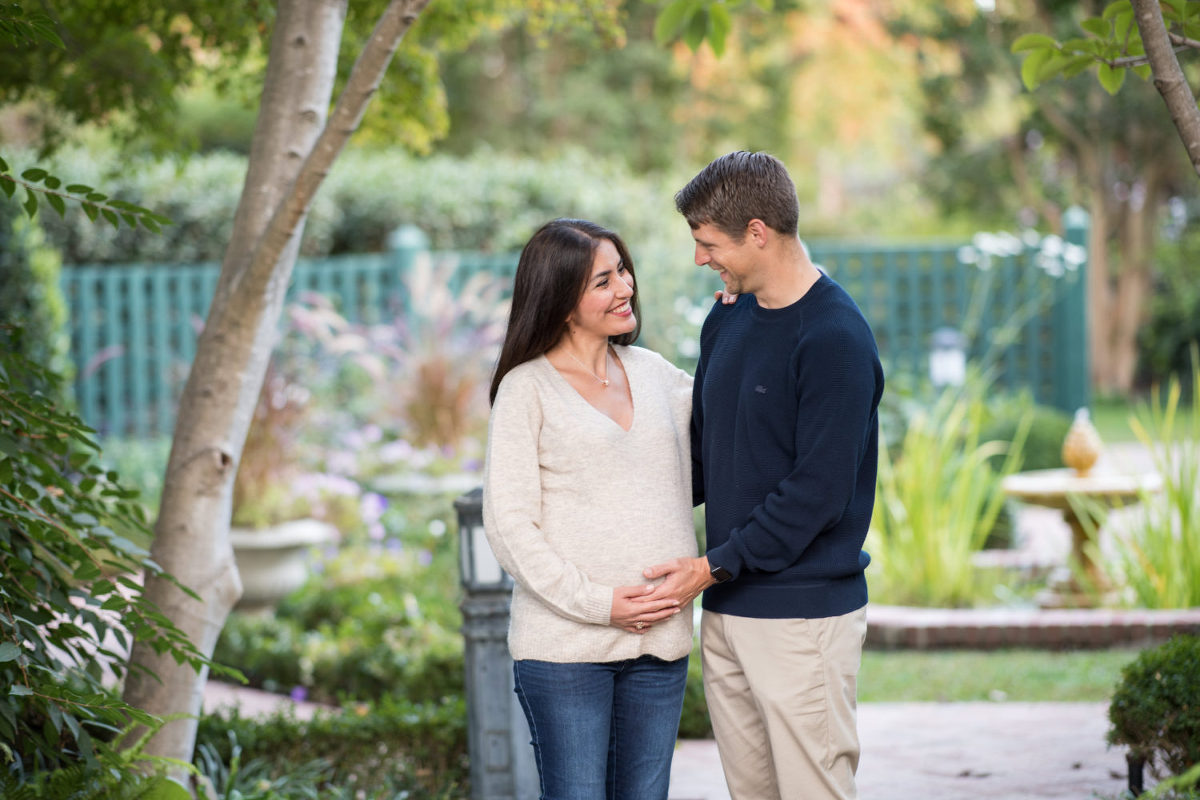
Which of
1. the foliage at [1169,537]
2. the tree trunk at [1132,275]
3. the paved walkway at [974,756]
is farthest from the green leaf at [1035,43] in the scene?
the tree trunk at [1132,275]

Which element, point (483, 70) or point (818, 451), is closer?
point (818, 451)

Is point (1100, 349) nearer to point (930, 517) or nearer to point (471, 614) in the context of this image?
point (930, 517)

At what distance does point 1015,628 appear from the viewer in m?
5.78

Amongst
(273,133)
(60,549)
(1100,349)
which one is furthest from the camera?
(1100,349)

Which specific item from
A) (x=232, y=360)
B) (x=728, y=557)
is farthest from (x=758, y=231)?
(x=232, y=360)

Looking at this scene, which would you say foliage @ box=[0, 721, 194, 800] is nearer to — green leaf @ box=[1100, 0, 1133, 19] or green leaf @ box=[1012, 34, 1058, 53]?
green leaf @ box=[1012, 34, 1058, 53]

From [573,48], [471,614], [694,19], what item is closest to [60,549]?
[471,614]

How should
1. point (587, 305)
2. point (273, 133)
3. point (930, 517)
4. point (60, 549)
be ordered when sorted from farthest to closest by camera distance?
point (930, 517), point (273, 133), point (60, 549), point (587, 305)

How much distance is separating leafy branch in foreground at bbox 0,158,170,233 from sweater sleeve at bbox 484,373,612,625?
0.88 m

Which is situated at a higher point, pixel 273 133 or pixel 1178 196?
pixel 1178 196

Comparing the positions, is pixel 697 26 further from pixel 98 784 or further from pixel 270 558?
pixel 270 558

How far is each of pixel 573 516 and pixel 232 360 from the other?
124cm

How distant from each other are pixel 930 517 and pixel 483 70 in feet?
50.6

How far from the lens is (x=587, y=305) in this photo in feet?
7.75
